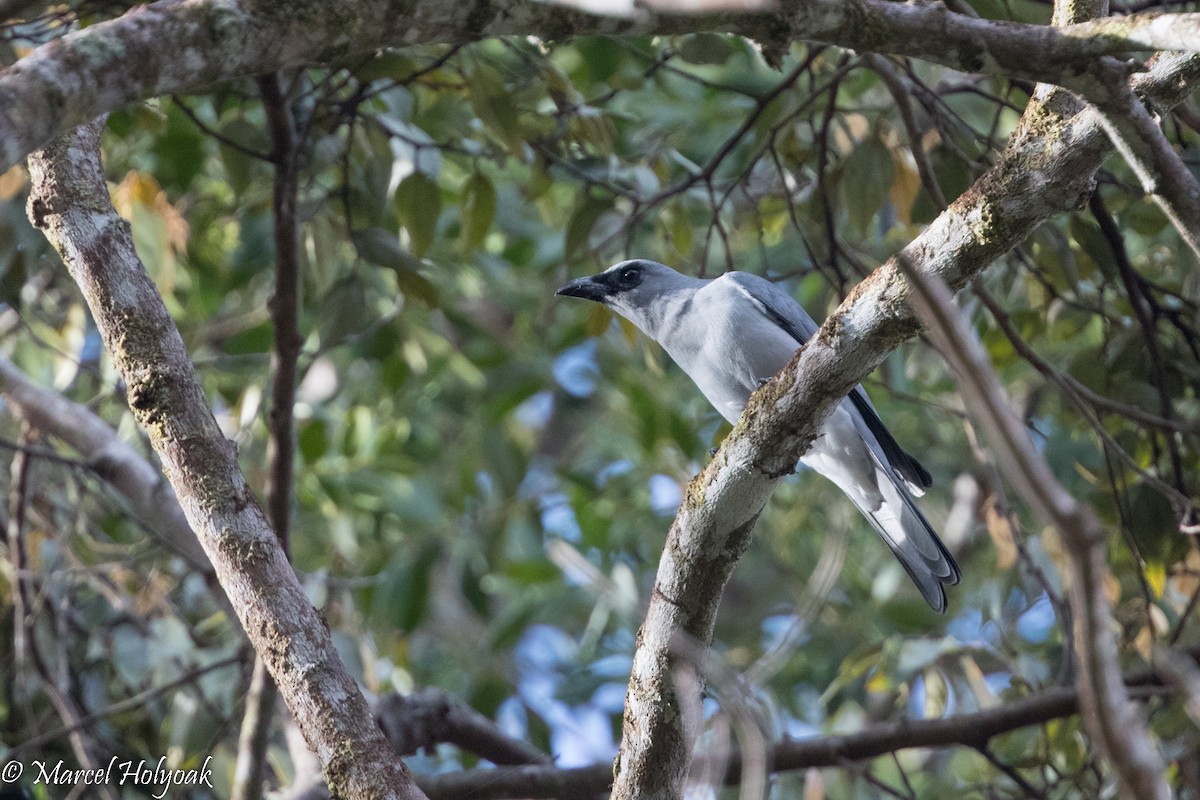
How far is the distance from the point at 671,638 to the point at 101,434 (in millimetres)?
2993

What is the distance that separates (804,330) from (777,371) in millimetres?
425

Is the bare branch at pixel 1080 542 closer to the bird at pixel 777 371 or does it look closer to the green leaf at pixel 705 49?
the bird at pixel 777 371

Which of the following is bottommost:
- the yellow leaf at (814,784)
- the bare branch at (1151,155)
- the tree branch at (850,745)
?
the yellow leaf at (814,784)

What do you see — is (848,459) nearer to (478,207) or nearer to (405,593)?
(478,207)

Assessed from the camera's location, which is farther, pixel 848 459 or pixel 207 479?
pixel 848 459

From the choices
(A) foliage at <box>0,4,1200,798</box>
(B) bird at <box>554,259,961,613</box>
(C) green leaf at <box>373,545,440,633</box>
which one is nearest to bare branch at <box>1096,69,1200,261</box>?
(A) foliage at <box>0,4,1200,798</box>

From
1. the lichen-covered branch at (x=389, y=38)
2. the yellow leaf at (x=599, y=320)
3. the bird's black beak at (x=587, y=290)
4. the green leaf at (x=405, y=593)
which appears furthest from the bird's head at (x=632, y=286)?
the lichen-covered branch at (x=389, y=38)

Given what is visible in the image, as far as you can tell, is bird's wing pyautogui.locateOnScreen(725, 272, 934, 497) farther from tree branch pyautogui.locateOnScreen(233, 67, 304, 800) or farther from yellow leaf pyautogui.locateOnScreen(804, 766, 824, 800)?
tree branch pyautogui.locateOnScreen(233, 67, 304, 800)

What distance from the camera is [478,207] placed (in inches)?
182

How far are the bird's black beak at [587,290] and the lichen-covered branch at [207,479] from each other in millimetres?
2318

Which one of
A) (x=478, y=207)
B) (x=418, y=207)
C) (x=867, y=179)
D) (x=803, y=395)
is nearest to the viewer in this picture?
(x=803, y=395)

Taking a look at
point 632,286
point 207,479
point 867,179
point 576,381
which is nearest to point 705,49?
point 867,179

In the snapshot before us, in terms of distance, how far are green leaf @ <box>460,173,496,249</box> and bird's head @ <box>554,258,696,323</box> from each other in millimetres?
412

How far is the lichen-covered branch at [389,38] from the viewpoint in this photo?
5.65 ft
